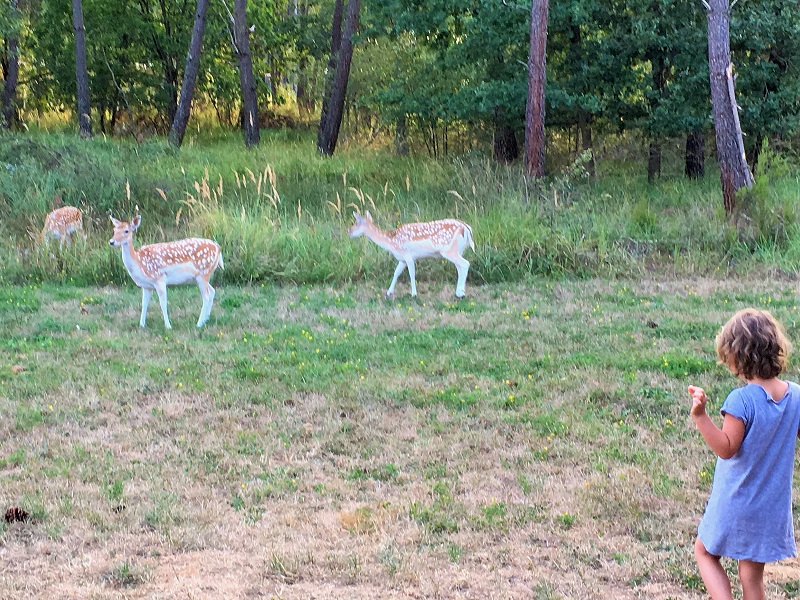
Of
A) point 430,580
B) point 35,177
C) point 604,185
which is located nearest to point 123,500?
point 430,580

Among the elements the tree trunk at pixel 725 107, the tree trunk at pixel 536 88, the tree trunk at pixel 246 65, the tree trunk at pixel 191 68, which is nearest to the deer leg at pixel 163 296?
the tree trunk at pixel 536 88

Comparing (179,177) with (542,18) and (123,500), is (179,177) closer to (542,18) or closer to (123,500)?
(542,18)

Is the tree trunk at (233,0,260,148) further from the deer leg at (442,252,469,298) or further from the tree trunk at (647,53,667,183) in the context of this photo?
the deer leg at (442,252,469,298)

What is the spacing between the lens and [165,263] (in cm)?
935

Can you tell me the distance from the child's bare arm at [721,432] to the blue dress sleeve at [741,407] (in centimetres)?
2

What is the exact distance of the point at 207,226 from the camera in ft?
43.5

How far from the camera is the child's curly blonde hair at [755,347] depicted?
340 centimetres

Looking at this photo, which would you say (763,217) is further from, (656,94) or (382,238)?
(382,238)

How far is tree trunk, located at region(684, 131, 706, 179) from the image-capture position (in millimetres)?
20031

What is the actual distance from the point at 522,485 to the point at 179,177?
13.3m

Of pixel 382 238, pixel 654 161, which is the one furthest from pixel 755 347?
pixel 654 161

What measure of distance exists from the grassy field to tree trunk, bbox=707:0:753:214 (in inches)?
199

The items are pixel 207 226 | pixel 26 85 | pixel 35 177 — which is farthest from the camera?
pixel 26 85

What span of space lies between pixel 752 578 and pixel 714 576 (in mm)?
156
